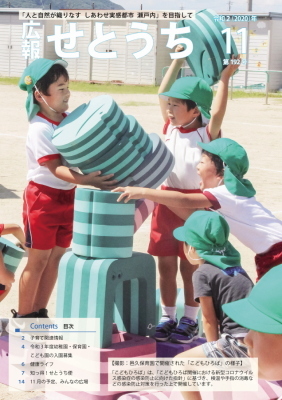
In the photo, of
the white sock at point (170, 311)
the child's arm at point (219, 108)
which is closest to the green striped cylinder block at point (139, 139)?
the child's arm at point (219, 108)

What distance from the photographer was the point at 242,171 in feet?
13.4

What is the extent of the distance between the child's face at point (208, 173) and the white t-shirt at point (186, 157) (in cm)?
30

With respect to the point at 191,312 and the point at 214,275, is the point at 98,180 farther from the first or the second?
the point at 191,312

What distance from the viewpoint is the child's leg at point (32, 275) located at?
4.53 m

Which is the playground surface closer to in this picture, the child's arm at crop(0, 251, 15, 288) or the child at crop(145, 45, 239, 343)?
the child's arm at crop(0, 251, 15, 288)

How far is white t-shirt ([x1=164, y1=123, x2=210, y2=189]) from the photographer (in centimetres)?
451

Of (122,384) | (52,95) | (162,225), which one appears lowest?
(122,384)

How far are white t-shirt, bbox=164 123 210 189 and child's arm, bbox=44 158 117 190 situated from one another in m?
0.50

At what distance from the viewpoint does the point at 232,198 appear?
13.3 ft

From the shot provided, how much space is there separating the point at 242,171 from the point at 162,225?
709 millimetres

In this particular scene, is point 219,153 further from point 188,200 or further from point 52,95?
point 52,95

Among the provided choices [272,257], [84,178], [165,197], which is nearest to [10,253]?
[84,178]

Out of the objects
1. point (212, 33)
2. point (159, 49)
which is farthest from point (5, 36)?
point (212, 33)

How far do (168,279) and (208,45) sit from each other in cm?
139
